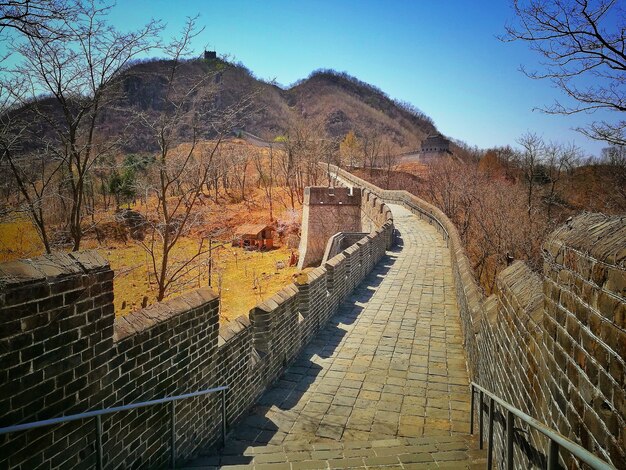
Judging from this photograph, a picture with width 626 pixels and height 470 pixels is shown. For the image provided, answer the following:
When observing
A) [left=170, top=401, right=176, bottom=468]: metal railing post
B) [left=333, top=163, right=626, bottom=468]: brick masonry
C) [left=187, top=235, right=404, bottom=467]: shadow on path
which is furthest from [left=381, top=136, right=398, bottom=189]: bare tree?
[left=333, top=163, right=626, bottom=468]: brick masonry

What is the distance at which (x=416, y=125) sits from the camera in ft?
406

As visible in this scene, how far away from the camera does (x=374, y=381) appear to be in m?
6.75

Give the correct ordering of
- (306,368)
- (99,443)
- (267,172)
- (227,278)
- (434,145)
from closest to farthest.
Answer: (99,443) < (306,368) < (227,278) < (267,172) < (434,145)

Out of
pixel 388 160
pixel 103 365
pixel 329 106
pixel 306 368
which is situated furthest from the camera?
pixel 329 106

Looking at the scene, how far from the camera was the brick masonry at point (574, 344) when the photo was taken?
1.69 meters

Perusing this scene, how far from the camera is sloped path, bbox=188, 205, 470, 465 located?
17.6ft

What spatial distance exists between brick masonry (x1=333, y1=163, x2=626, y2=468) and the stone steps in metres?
0.59

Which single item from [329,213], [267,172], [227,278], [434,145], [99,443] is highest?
[434,145]

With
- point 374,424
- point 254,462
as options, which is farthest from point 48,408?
point 374,424

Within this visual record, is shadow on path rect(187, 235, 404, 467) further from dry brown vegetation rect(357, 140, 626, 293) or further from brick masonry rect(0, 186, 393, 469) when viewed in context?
dry brown vegetation rect(357, 140, 626, 293)

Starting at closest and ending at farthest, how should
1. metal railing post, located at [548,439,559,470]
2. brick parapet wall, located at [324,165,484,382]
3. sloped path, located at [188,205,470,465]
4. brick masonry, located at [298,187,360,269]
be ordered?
metal railing post, located at [548,439,559,470] → sloped path, located at [188,205,470,465] → brick parapet wall, located at [324,165,484,382] → brick masonry, located at [298,187,360,269]

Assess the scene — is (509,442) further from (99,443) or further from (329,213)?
(329,213)

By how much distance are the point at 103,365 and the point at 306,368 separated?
14.6ft

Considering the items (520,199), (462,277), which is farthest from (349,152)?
(462,277)
